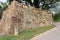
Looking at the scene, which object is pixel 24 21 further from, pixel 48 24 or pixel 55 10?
pixel 55 10

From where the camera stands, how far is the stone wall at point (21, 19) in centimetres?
1615

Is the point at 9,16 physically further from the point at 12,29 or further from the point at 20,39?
the point at 20,39

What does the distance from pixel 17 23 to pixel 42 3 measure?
61.0ft

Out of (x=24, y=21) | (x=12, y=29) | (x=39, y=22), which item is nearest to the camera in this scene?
(x=12, y=29)

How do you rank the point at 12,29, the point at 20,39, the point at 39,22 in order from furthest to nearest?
1. the point at 39,22
2. the point at 12,29
3. the point at 20,39

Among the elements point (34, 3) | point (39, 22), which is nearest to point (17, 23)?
point (39, 22)

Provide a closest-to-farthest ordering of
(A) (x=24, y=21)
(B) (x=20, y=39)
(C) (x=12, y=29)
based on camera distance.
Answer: (B) (x=20, y=39) < (C) (x=12, y=29) < (A) (x=24, y=21)

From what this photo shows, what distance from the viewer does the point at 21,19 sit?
16797 mm

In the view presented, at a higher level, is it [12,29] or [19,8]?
[19,8]

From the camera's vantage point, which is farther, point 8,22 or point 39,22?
point 39,22

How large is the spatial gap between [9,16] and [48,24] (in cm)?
365

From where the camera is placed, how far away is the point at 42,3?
34.4 meters

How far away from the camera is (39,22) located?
60.3ft

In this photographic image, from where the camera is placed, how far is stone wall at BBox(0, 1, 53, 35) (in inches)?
636
